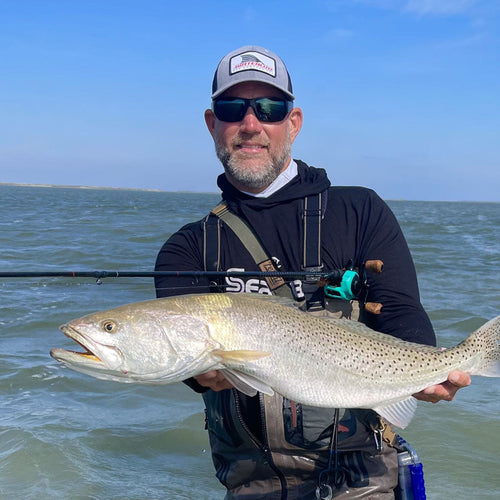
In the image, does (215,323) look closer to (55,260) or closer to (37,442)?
(37,442)

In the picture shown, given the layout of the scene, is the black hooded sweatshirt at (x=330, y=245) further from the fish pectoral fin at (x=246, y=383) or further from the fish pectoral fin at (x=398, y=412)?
the fish pectoral fin at (x=246, y=383)

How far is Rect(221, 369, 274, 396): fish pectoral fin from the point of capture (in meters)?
2.79

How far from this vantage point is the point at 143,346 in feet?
9.14

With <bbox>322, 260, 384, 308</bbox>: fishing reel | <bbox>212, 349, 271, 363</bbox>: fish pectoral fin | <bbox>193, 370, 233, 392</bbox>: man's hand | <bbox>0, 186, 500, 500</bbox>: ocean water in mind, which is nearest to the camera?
<bbox>212, 349, 271, 363</bbox>: fish pectoral fin

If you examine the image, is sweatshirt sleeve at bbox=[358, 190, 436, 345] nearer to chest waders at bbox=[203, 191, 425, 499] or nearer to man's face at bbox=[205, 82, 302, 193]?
chest waders at bbox=[203, 191, 425, 499]

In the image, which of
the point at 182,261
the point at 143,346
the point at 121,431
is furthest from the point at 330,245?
the point at 121,431

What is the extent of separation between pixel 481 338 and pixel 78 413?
4.87 metres

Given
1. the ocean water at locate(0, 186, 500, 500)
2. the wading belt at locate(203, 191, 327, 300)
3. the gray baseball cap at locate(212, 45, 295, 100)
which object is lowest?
the ocean water at locate(0, 186, 500, 500)

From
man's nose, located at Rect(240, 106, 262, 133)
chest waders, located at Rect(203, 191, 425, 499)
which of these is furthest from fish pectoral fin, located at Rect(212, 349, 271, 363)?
man's nose, located at Rect(240, 106, 262, 133)

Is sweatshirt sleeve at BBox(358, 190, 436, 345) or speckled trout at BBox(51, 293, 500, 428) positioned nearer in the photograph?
speckled trout at BBox(51, 293, 500, 428)

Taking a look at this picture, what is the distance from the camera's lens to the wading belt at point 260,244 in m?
3.38

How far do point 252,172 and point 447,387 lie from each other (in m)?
1.58

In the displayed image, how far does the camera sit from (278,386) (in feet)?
9.27

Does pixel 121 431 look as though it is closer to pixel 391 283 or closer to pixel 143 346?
pixel 143 346
